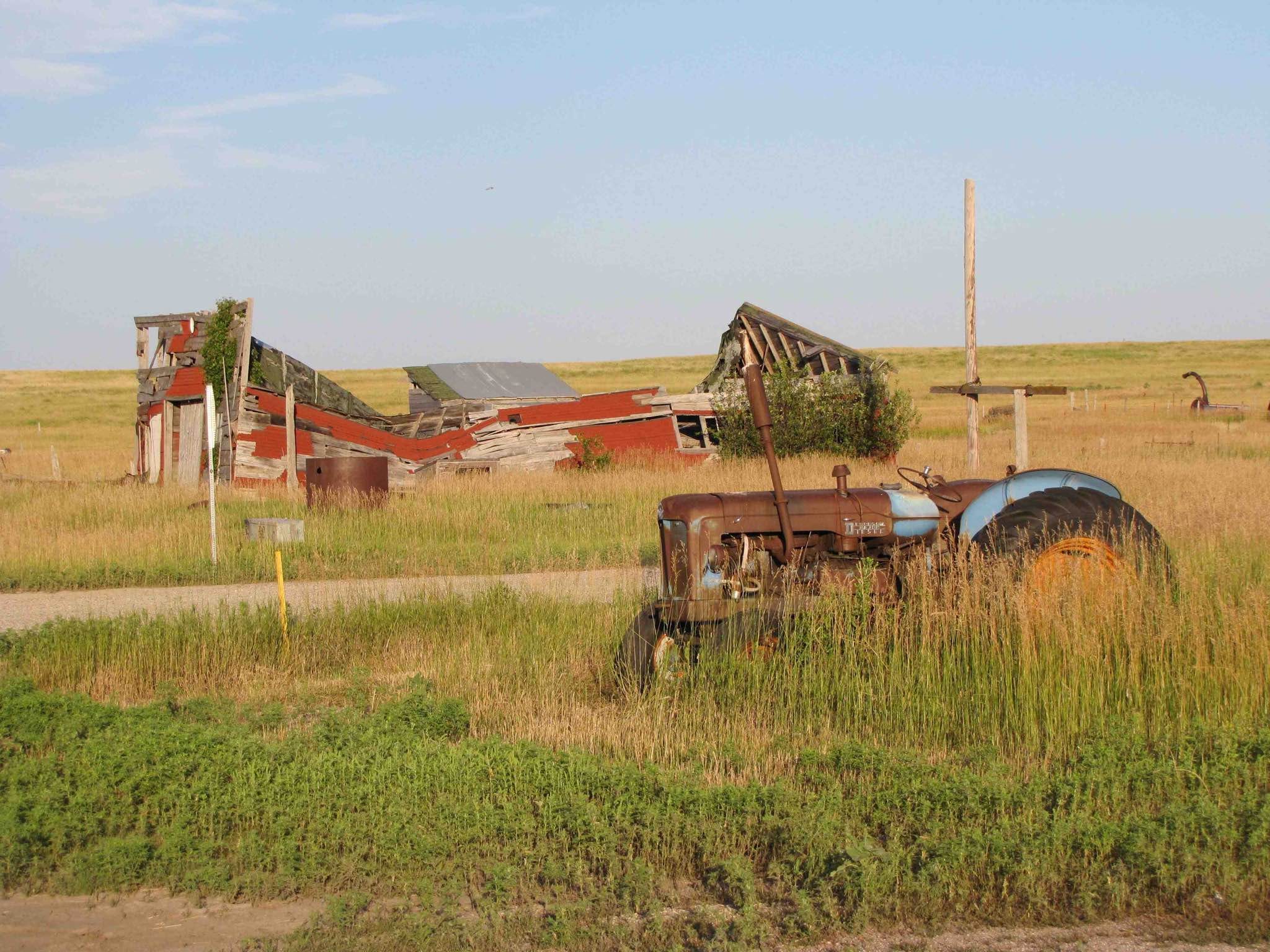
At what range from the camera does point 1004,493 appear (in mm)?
7648

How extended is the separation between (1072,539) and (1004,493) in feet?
2.10

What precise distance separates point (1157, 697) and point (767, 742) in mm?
1987

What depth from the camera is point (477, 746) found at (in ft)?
19.6

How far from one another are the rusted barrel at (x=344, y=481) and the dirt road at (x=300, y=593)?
13.3 ft

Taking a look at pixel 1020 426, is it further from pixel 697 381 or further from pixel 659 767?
pixel 697 381

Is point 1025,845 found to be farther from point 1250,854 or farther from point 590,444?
point 590,444

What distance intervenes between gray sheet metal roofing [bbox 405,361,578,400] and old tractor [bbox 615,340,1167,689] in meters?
18.3

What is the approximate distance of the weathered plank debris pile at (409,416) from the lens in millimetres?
21984

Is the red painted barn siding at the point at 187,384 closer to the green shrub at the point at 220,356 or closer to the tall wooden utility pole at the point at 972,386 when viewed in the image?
the green shrub at the point at 220,356

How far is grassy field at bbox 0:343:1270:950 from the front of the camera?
177 inches

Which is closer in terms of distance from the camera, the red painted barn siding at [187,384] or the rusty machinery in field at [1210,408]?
the red painted barn siding at [187,384]

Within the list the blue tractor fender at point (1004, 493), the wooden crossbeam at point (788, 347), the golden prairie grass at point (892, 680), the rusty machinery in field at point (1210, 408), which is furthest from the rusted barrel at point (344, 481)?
the rusty machinery in field at point (1210, 408)

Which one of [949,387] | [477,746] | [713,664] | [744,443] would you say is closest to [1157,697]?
[713,664]

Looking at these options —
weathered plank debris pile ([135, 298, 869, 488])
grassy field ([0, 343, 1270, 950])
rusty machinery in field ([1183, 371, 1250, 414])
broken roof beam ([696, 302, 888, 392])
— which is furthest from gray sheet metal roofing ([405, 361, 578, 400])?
rusty machinery in field ([1183, 371, 1250, 414])
